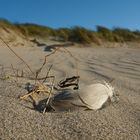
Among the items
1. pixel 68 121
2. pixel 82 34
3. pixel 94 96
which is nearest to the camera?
pixel 68 121

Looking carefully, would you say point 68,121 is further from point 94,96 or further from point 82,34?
point 82,34

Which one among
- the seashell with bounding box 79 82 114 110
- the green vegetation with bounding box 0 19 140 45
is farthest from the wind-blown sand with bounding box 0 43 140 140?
the green vegetation with bounding box 0 19 140 45

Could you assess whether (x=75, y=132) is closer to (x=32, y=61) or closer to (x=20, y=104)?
(x=20, y=104)

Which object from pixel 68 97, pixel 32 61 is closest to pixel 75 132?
pixel 68 97

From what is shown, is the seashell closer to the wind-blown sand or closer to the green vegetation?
the wind-blown sand

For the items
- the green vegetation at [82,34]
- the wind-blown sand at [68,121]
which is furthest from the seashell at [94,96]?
the green vegetation at [82,34]

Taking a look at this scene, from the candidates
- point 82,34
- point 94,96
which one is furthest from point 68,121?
point 82,34
